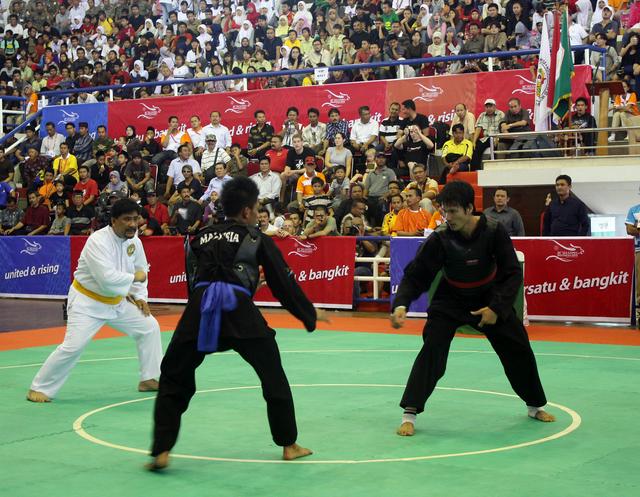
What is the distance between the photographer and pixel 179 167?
74.6 feet

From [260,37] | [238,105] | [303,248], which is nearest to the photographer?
[303,248]

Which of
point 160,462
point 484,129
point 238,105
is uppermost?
point 238,105

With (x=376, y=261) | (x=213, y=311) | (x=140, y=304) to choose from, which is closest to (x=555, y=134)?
(x=376, y=261)

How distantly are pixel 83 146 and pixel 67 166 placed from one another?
39.6 inches

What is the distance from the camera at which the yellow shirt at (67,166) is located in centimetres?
2505

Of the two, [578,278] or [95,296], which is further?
[578,278]

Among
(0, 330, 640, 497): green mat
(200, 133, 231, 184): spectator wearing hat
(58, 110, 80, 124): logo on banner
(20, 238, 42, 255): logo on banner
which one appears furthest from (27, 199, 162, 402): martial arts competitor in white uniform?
(58, 110, 80, 124): logo on banner

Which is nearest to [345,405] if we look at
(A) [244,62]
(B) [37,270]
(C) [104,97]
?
(B) [37,270]

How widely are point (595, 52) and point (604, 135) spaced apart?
219cm

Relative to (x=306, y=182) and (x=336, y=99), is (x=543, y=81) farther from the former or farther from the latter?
(x=336, y=99)

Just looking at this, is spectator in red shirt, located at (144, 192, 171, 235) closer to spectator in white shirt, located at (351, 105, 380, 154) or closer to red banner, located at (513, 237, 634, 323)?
spectator in white shirt, located at (351, 105, 380, 154)

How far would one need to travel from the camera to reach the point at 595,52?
65.0 ft

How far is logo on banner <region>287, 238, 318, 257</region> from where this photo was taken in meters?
18.1

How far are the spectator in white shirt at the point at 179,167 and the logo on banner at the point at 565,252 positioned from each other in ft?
31.2
